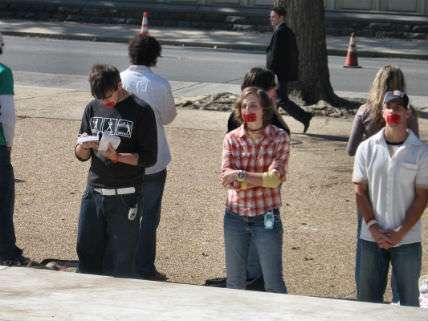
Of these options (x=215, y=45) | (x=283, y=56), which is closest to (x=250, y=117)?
(x=283, y=56)

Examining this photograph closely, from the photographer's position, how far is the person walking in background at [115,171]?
664 centimetres

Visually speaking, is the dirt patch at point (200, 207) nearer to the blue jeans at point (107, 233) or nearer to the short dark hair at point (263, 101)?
the blue jeans at point (107, 233)

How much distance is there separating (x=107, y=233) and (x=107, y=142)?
636mm

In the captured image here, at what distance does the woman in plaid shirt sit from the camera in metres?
6.36

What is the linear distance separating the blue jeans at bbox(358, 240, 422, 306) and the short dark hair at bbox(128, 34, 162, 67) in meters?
2.22

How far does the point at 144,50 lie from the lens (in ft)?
24.7

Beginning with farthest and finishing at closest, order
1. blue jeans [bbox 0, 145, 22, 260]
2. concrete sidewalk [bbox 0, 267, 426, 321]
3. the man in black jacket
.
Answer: the man in black jacket
blue jeans [bbox 0, 145, 22, 260]
concrete sidewalk [bbox 0, 267, 426, 321]

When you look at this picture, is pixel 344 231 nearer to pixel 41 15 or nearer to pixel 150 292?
pixel 150 292

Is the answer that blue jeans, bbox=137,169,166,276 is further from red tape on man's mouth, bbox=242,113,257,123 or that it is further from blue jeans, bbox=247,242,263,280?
red tape on man's mouth, bbox=242,113,257,123

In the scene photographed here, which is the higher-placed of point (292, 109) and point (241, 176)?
point (241, 176)

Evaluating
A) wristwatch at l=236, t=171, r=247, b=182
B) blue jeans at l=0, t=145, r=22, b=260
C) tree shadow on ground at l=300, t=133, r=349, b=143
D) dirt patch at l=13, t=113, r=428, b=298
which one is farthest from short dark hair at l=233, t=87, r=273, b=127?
tree shadow on ground at l=300, t=133, r=349, b=143

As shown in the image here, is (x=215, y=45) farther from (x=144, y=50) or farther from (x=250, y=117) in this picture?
(x=250, y=117)

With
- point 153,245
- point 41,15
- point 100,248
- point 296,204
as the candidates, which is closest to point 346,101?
point 296,204

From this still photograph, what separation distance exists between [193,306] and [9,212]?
2820 mm
